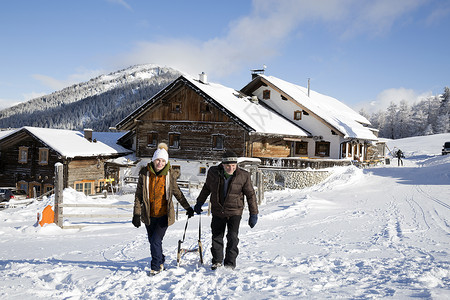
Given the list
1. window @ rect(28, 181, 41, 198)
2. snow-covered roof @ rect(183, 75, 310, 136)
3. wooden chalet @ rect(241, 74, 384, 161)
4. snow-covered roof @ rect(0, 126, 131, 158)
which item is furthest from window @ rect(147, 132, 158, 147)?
wooden chalet @ rect(241, 74, 384, 161)

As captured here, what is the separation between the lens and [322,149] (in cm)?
2791

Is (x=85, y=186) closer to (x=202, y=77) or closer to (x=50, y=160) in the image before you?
(x=50, y=160)

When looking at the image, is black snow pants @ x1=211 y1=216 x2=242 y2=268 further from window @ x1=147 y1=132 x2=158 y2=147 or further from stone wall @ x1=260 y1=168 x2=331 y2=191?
window @ x1=147 y1=132 x2=158 y2=147

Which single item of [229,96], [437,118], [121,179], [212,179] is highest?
[437,118]

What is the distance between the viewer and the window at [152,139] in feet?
90.9

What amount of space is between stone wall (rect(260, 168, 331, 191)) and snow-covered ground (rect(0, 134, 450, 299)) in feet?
27.7

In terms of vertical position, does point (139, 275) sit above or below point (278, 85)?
below

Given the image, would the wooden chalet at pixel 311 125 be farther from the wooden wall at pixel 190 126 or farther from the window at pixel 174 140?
the window at pixel 174 140

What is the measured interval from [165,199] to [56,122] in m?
138

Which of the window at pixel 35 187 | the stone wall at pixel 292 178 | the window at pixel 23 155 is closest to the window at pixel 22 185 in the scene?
the window at pixel 35 187

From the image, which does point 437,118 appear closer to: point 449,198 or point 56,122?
point 449,198

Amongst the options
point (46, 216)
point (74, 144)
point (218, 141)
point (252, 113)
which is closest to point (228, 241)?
point (46, 216)

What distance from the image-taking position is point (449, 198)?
13.9 m

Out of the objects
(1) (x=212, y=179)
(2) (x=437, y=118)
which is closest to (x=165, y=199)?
(1) (x=212, y=179)
